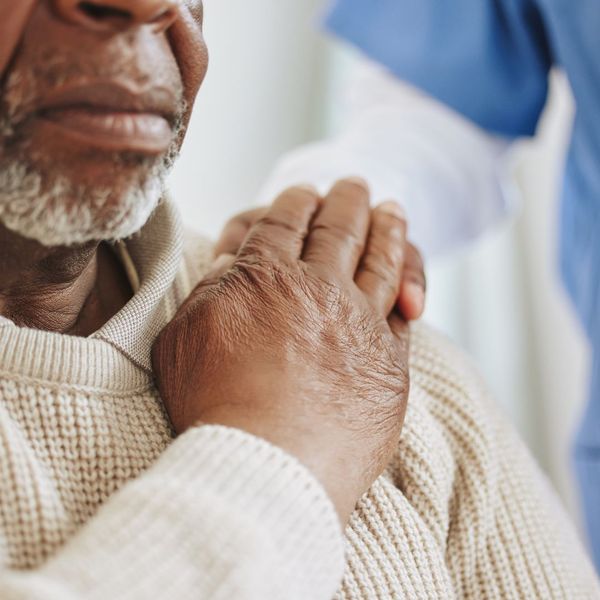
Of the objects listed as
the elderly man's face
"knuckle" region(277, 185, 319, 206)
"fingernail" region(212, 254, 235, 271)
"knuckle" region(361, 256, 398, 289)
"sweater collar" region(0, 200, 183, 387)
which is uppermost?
the elderly man's face

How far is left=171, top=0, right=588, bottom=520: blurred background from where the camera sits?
4.32 feet

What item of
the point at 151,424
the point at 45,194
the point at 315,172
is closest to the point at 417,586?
the point at 151,424

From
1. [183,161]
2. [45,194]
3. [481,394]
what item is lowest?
[183,161]

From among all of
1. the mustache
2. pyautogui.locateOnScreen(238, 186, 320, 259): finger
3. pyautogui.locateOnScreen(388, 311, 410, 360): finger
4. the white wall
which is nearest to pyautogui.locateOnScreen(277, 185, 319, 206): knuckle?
pyautogui.locateOnScreen(238, 186, 320, 259): finger

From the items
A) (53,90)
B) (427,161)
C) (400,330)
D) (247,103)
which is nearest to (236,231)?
(400,330)

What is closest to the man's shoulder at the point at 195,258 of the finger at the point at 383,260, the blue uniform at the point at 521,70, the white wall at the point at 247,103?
the finger at the point at 383,260

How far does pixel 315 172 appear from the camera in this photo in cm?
86

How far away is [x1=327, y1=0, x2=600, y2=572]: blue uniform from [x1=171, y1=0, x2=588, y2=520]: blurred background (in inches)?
14.2

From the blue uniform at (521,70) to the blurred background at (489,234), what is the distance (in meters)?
0.36

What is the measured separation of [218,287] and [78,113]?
0.15 m

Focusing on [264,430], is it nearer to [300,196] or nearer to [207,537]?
[207,537]

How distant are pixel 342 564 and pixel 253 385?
103 millimetres

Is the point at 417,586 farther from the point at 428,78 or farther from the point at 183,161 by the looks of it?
the point at 183,161

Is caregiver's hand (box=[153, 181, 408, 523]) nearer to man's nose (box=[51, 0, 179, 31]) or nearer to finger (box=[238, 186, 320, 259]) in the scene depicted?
finger (box=[238, 186, 320, 259])
